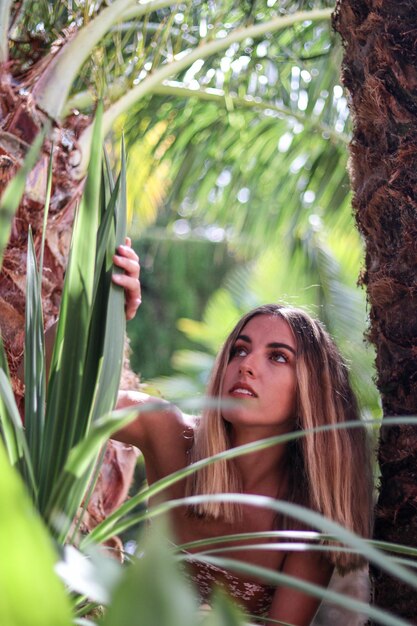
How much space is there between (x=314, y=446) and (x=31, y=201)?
1053mm

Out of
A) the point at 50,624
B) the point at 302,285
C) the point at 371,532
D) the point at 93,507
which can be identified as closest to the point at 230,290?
the point at 302,285

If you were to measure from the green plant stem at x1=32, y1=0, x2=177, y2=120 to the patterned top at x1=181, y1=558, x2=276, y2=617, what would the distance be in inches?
53.8

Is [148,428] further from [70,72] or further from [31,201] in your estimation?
[70,72]

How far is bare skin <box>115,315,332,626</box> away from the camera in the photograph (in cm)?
225

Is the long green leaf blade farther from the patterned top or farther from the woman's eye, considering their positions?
the patterned top

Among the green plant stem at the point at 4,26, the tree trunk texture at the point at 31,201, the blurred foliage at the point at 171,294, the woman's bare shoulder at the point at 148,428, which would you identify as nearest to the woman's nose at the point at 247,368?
the woman's bare shoulder at the point at 148,428

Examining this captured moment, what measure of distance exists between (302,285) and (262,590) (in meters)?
5.92

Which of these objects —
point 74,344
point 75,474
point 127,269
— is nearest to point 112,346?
point 74,344

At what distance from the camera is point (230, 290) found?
1152cm

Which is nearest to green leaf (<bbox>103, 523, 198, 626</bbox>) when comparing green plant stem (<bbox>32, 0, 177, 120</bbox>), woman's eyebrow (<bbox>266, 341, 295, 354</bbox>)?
woman's eyebrow (<bbox>266, 341, 295, 354</bbox>)

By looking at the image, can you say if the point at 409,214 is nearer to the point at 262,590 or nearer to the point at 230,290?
the point at 262,590

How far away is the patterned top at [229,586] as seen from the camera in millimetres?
2451

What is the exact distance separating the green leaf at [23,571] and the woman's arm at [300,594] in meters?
1.60

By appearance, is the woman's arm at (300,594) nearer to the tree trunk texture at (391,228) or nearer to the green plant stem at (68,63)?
the tree trunk texture at (391,228)
